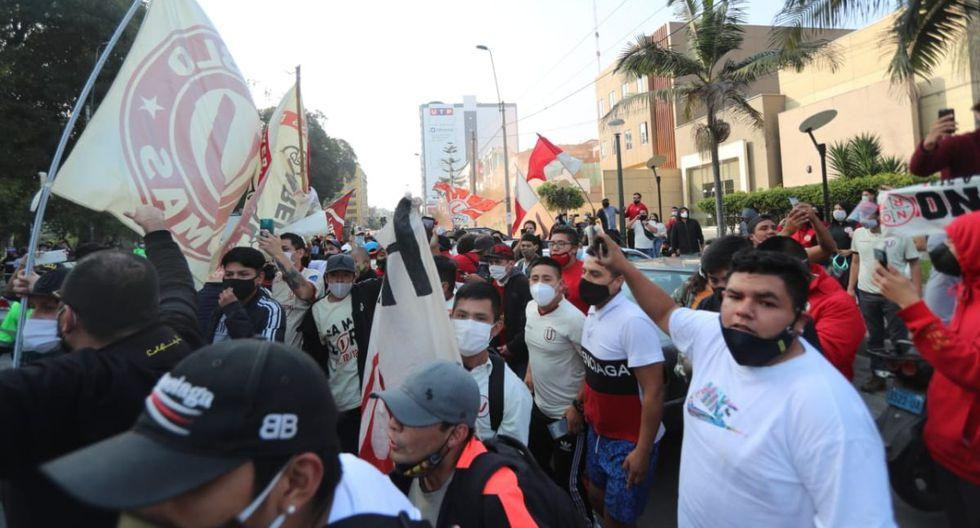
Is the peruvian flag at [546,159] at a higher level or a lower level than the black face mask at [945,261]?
higher

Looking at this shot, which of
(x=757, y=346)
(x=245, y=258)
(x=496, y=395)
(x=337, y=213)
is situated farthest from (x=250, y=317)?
(x=337, y=213)

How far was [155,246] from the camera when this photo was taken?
9.43 ft

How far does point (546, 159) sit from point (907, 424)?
11.4m

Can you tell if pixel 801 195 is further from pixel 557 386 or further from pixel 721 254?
pixel 557 386

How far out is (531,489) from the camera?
76.7 inches

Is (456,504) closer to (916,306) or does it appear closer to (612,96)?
(916,306)

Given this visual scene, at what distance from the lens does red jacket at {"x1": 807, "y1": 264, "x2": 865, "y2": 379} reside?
330 centimetres

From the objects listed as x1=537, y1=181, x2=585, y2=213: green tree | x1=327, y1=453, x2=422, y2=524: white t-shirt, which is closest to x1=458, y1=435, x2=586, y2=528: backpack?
x1=327, y1=453, x2=422, y2=524: white t-shirt

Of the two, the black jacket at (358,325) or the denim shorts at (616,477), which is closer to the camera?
the denim shorts at (616,477)

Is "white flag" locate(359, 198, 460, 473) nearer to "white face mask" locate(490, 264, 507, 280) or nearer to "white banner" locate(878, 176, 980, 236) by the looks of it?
"white banner" locate(878, 176, 980, 236)

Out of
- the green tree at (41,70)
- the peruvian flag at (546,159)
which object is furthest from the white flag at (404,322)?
the green tree at (41,70)

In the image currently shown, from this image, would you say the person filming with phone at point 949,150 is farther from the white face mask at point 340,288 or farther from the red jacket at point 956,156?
the white face mask at point 340,288

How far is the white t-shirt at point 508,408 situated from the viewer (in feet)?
9.96

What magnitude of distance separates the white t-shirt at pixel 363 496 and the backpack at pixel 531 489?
1.54ft
